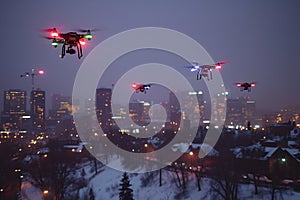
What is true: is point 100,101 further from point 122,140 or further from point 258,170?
point 258,170

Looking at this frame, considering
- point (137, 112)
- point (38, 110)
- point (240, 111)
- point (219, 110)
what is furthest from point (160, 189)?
point (219, 110)

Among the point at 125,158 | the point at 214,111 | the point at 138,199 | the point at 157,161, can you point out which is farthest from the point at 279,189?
the point at 214,111

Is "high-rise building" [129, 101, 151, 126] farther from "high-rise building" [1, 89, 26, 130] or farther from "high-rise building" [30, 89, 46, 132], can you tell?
"high-rise building" [1, 89, 26, 130]

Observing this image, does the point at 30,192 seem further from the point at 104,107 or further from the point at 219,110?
the point at 219,110

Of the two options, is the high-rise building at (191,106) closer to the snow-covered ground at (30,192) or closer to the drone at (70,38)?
the snow-covered ground at (30,192)

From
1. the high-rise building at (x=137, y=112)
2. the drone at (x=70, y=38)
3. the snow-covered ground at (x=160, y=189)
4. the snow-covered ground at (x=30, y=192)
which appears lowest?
Result: the snow-covered ground at (x=30, y=192)

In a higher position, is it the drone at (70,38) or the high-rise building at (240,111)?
the drone at (70,38)

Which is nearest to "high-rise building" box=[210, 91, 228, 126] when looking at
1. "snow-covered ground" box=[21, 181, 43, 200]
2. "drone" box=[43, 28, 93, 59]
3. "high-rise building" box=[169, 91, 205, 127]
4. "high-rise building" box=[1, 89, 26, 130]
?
"high-rise building" box=[169, 91, 205, 127]

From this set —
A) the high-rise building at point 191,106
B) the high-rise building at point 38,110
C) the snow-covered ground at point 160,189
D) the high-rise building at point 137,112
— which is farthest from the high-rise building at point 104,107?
the snow-covered ground at point 160,189
